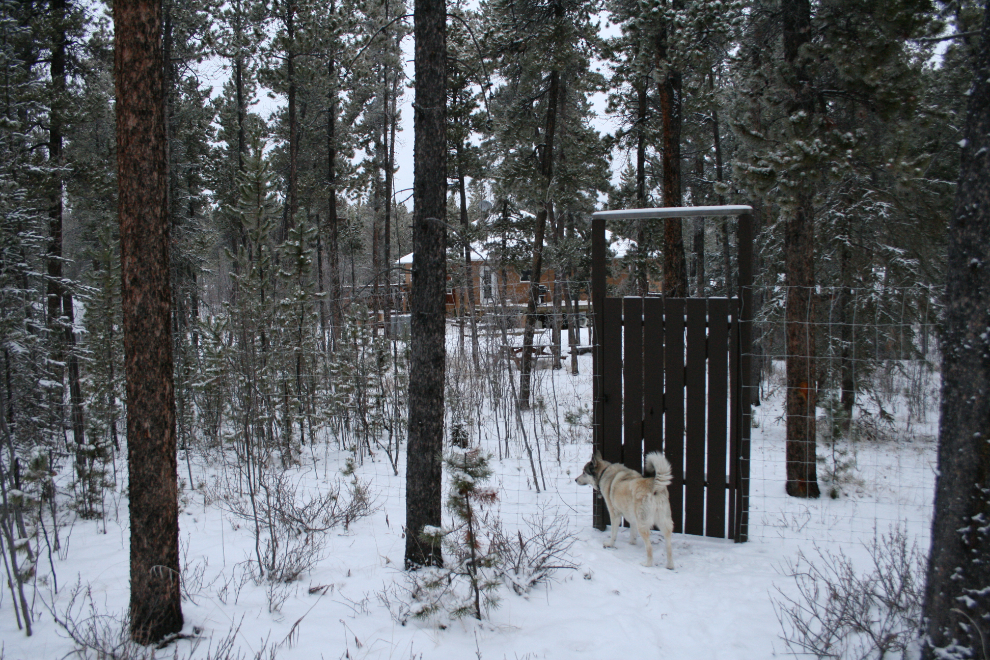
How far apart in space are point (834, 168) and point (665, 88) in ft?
16.7

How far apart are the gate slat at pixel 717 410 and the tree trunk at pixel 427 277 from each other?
2.51m

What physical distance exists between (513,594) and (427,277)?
2.63 metres

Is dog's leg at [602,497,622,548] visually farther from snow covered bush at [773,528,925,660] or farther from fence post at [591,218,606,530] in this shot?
snow covered bush at [773,528,925,660]

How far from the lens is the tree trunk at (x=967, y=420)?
256 cm

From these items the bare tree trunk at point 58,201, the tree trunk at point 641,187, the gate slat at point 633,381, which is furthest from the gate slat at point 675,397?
the bare tree trunk at point 58,201

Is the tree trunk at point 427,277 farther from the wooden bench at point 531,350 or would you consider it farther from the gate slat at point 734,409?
the wooden bench at point 531,350

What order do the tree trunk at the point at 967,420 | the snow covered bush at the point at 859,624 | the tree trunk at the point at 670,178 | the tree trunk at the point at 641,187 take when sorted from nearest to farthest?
the tree trunk at the point at 967,420, the snow covered bush at the point at 859,624, the tree trunk at the point at 670,178, the tree trunk at the point at 641,187

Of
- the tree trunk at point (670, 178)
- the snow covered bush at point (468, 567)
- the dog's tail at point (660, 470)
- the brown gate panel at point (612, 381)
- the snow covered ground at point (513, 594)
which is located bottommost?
the snow covered ground at point (513, 594)

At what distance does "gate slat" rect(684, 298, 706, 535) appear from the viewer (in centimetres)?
495

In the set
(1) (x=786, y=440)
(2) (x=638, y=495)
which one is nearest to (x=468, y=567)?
(2) (x=638, y=495)

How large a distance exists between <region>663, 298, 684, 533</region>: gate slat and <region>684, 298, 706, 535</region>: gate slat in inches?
2.0

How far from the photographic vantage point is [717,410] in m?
4.94

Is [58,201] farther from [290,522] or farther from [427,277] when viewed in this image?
[427,277]

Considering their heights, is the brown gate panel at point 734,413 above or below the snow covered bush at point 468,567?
above
